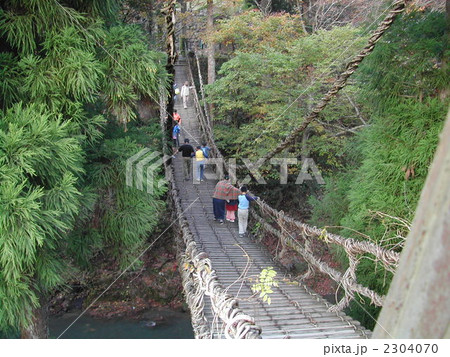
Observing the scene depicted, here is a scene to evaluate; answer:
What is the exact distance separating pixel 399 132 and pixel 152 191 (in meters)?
2.80

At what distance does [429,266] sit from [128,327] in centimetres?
841

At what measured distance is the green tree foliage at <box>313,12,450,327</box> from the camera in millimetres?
4035

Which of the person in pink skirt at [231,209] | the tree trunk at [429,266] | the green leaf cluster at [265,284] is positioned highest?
the tree trunk at [429,266]

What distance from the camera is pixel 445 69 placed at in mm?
4016

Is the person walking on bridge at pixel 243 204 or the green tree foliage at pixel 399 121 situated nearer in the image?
the green tree foliage at pixel 399 121

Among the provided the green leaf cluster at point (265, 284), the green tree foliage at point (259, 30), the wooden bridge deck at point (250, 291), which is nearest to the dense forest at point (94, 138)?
the wooden bridge deck at point (250, 291)

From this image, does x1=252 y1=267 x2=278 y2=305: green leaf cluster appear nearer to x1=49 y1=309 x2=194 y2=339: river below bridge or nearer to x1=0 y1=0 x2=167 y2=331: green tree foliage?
x1=0 y1=0 x2=167 y2=331: green tree foliage

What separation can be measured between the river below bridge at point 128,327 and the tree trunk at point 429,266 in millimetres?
7734

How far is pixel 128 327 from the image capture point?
8.38 metres

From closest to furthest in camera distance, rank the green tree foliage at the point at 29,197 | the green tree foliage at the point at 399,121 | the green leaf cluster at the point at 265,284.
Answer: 1. the green leaf cluster at the point at 265,284
2. the green tree foliage at the point at 29,197
3. the green tree foliage at the point at 399,121

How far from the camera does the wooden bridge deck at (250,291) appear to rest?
2898 mm

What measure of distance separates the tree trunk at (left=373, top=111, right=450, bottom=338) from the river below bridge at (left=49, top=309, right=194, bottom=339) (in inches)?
305
